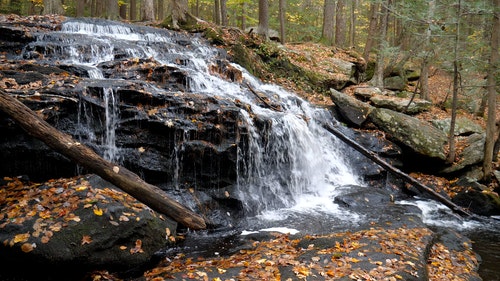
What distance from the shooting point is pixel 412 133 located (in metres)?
12.2

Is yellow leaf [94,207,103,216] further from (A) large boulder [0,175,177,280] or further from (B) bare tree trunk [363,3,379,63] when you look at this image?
(B) bare tree trunk [363,3,379,63]

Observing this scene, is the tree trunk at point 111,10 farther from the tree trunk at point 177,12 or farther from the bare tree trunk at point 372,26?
the bare tree trunk at point 372,26

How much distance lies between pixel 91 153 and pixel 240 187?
3812 millimetres

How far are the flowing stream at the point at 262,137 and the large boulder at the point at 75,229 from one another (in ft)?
5.60

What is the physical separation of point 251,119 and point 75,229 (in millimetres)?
5191

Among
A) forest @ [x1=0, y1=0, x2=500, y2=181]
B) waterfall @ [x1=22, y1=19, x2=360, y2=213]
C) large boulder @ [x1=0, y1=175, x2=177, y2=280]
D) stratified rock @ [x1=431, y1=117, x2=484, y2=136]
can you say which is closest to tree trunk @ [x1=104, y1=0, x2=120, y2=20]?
forest @ [x1=0, y1=0, x2=500, y2=181]

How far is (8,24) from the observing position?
10.6 meters

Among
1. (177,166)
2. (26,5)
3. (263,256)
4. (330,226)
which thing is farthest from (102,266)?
(26,5)

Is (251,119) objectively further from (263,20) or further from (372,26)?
(372,26)

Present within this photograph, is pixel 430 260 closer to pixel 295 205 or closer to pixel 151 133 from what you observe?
pixel 295 205

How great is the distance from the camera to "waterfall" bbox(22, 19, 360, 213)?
8.72m

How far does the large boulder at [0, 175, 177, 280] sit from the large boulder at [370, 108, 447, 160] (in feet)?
30.1

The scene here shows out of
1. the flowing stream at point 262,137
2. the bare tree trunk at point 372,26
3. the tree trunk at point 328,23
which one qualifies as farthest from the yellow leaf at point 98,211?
the tree trunk at point 328,23

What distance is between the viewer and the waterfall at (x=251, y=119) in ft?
28.6
